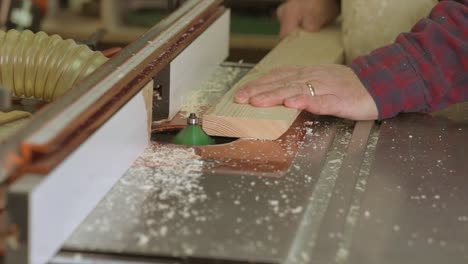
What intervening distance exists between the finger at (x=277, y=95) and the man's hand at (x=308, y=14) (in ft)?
2.15

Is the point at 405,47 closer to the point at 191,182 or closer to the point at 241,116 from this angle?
the point at 241,116

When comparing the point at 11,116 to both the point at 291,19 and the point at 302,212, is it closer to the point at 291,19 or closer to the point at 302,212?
the point at 302,212

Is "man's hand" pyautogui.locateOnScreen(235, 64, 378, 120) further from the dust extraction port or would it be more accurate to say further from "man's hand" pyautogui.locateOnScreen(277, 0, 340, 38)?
"man's hand" pyautogui.locateOnScreen(277, 0, 340, 38)

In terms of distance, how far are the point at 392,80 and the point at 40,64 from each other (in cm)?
68

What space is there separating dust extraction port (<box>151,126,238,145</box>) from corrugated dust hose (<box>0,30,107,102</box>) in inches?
6.6

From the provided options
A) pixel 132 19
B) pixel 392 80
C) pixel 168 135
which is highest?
pixel 392 80

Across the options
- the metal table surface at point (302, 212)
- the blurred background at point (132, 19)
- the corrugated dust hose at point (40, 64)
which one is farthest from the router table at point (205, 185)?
the blurred background at point (132, 19)

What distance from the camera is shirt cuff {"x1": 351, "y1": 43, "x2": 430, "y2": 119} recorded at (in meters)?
1.81

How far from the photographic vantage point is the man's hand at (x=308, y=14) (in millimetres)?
2402

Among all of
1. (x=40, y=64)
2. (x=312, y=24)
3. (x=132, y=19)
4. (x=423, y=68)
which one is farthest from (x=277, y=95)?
(x=132, y=19)

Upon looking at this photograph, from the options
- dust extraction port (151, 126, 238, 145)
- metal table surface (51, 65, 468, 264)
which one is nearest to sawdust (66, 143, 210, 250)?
metal table surface (51, 65, 468, 264)

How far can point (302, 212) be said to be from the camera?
4.39 feet

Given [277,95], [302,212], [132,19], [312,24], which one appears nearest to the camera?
[302,212]

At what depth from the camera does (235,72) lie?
7.22 feet
